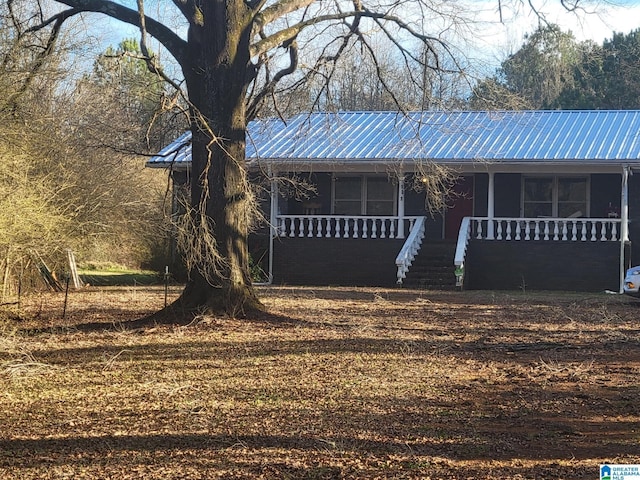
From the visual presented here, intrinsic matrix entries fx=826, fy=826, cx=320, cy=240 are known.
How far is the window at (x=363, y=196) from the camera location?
24672 millimetres

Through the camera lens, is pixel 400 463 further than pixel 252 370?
No

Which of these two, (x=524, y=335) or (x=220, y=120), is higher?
(x=220, y=120)

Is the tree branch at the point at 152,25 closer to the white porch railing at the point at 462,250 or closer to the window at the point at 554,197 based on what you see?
the white porch railing at the point at 462,250

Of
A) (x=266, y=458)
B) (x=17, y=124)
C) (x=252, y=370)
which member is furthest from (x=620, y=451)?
(x=17, y=124)

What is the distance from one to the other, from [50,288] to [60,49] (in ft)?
24.0

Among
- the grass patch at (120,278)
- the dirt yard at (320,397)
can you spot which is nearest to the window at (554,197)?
the dirt yard at (320,397)

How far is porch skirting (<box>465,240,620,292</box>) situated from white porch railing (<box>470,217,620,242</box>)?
212mm

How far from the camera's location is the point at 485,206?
78.5 feet

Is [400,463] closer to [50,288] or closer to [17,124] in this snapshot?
[17,124]

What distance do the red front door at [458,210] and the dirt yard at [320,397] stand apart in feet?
35.7

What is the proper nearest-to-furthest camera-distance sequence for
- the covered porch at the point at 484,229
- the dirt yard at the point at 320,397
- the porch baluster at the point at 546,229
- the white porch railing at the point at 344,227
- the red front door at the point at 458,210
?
the dirt yard at the point at 320,397 → the covered porch at the point at 484,229 → the porch baluster at the point at 546,229 → the white porch railing at the point at 344,227 → the red front door at the point at 458,210

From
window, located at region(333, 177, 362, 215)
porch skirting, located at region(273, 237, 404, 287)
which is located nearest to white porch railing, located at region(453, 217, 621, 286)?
porch skirting, located at region(273, 237, 404, 287)

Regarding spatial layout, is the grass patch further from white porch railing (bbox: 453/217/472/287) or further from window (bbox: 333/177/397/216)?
white porch railing (bbox: 453/217/472/287)

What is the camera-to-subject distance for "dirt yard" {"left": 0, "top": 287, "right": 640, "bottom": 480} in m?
5.40
